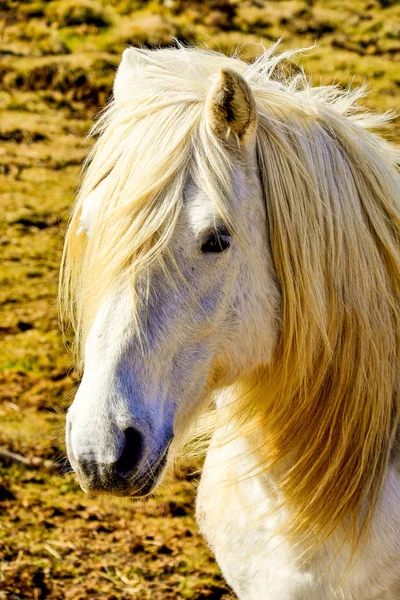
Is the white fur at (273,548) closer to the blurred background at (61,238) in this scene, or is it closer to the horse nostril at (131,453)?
the blurred background at (61,238)

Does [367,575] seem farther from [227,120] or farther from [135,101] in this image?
[135,101]

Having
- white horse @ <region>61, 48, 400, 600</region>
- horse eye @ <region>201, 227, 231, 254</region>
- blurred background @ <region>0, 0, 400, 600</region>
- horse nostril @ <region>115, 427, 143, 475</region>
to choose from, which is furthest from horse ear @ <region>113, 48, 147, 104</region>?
horse nostril @ <region>115, 427, 143, 475</region>

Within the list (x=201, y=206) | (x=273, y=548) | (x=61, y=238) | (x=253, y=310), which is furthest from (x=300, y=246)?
(x=61, y=238)

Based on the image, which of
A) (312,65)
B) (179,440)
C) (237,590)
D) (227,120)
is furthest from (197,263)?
(312,65)

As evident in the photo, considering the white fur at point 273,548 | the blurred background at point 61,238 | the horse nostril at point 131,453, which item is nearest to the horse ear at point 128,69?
the blurred background at point 61,238

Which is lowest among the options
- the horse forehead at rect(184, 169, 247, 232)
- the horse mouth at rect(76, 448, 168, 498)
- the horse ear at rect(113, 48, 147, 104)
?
the horse mouth at rect(76, 448, 168, 498)

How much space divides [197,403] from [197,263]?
1.20ft

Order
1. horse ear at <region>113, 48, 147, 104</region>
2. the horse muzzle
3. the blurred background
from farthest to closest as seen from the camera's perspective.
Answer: the blurred background < horse ear at <region>113, 48, 147, 104</region> < the horse muzzle

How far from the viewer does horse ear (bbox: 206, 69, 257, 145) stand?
1.62m

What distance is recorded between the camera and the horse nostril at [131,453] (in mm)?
1545

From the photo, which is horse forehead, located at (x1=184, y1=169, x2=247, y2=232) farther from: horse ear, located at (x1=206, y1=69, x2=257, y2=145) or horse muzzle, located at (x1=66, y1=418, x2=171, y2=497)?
horse muzzle, located at (x1=66, y1=418, x2=171, y2=497)

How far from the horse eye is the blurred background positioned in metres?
0.82

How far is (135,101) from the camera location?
6.00 feet

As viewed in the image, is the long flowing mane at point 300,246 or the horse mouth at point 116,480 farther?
the long flowing mane at point 300,246
